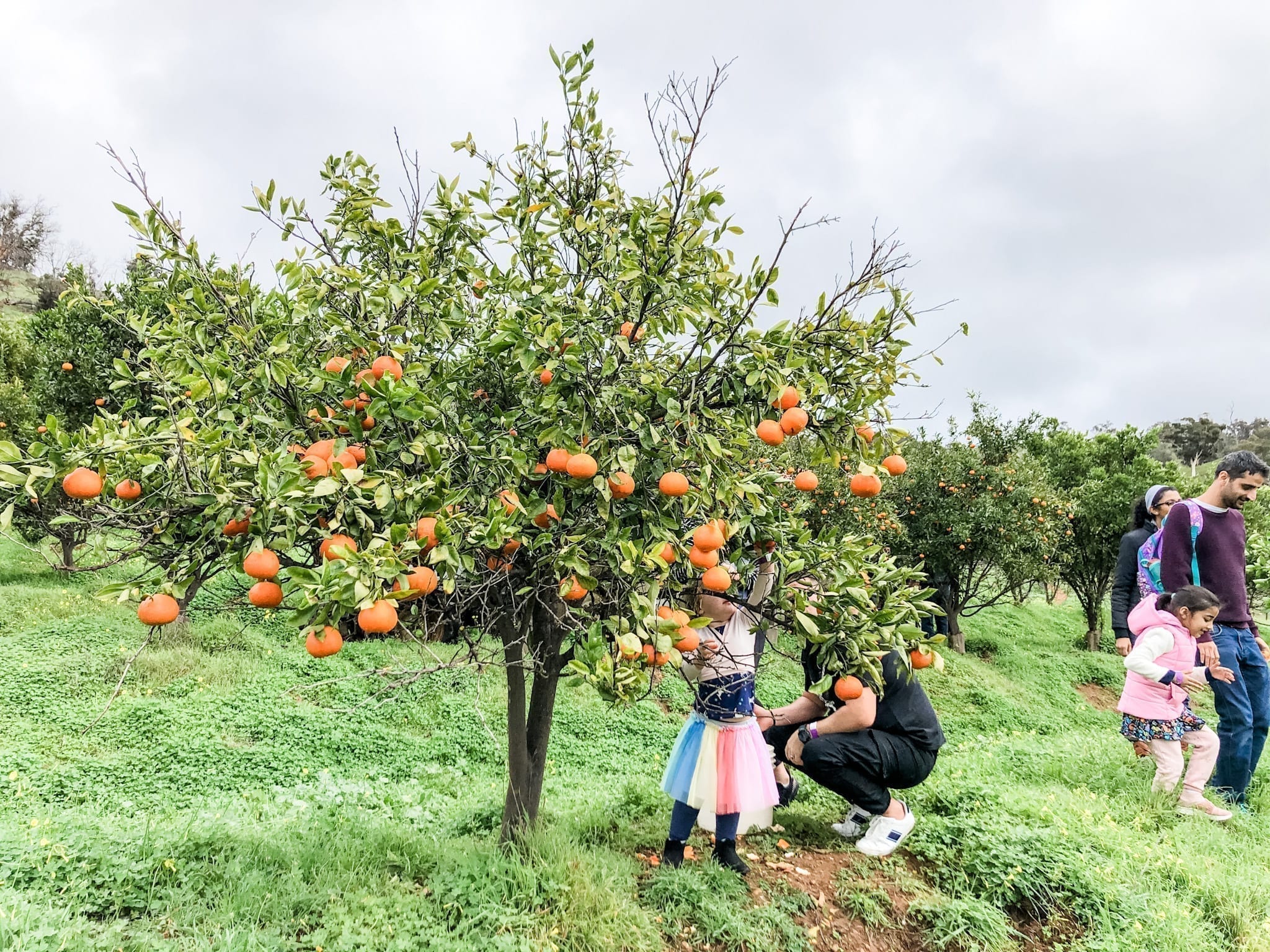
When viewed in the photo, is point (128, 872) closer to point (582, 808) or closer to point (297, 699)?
point (582, 808)

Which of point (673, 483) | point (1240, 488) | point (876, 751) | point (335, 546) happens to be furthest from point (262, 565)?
point (1240, 488)

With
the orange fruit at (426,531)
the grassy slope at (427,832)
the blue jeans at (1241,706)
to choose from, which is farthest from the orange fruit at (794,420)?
the blue jeans at (1241,706)

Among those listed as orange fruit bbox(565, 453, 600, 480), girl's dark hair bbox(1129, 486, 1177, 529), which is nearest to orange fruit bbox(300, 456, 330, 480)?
orange fruit bbox(565, 453, 600, 480)

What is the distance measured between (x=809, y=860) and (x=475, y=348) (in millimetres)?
2748

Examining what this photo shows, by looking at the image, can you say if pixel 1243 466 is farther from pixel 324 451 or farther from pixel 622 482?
pixel 324 451

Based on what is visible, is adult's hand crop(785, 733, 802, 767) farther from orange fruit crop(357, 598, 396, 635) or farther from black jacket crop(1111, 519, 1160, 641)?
black jacket crop(1111, 519, 1160, 641)

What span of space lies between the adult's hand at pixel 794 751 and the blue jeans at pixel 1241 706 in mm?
2619

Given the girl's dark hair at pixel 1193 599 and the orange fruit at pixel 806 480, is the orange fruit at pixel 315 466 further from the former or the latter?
the girl's dark hair at pixel 1193 599

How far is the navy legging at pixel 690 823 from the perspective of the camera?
3.15 m

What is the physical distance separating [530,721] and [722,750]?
878mm

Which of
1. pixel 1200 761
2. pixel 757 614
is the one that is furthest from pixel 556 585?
pixel 1200 761

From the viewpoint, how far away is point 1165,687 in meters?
4.29

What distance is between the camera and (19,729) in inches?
207

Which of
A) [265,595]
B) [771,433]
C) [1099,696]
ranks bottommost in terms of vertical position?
[1099,696]
